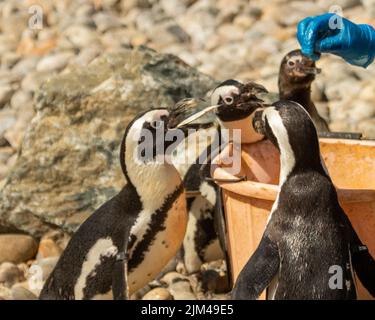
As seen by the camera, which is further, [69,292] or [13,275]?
[13,275]

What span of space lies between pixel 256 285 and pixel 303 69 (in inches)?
99.9

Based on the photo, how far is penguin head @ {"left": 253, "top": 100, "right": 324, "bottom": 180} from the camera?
4.34 metres

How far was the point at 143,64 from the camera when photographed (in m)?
6.76

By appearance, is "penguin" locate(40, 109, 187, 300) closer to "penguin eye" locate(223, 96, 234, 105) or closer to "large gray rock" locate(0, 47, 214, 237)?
"penguin eye" locate(223, 96, 234, 105)

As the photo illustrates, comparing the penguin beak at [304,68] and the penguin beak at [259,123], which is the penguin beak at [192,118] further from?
the penguin beak at [304,68]

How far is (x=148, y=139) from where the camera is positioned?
5125 mm

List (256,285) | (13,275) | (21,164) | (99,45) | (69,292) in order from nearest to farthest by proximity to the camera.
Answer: (256,285)
(69,292)
(13,275)
(21,164)
(99,45)

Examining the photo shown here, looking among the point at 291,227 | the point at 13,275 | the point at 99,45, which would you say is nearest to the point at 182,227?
the point at 291,227

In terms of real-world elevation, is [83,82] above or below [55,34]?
below

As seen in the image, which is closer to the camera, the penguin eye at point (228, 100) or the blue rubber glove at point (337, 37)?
the blue rubber glove at point (337, 37)

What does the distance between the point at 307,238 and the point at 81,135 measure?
99.1 inches

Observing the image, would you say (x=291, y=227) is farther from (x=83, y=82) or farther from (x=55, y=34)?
(x=55, y=34)

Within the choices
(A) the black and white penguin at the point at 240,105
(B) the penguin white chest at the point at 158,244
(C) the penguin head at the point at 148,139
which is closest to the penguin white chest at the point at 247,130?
(A) the black and white penguin at the point at 240,105

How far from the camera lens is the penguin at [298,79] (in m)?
6.49
